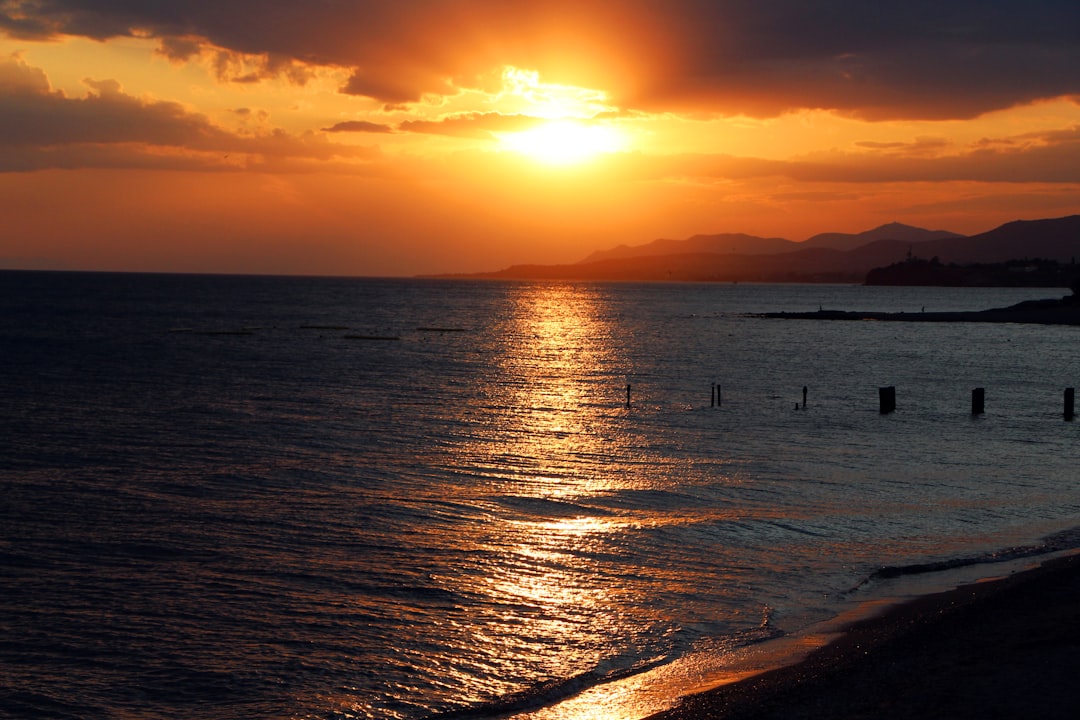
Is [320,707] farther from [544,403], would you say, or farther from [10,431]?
[544,403]

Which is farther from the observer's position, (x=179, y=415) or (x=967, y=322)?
(x=967, y=322)

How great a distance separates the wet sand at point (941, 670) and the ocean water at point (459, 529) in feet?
4.70

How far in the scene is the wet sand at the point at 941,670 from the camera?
11.4 meters

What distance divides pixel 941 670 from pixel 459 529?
1238 cm

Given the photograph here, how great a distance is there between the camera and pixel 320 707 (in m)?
13.2

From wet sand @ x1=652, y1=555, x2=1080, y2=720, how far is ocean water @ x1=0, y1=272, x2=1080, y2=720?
143 cm

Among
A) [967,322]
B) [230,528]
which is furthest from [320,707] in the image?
[967,322]

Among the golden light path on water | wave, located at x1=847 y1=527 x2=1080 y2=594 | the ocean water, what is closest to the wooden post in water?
the ocean water

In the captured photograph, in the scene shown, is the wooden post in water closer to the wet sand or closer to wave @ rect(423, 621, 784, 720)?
the wet sand

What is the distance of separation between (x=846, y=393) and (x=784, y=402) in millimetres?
7075

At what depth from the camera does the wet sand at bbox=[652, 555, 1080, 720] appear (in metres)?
11.4

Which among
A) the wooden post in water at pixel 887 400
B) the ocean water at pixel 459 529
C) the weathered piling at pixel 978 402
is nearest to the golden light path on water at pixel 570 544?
the ocean water at pixel 459 529

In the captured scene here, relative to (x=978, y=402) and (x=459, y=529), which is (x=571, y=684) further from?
(x=978, y=402)

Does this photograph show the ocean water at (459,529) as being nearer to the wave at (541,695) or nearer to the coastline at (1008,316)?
the wave at (541,695)
